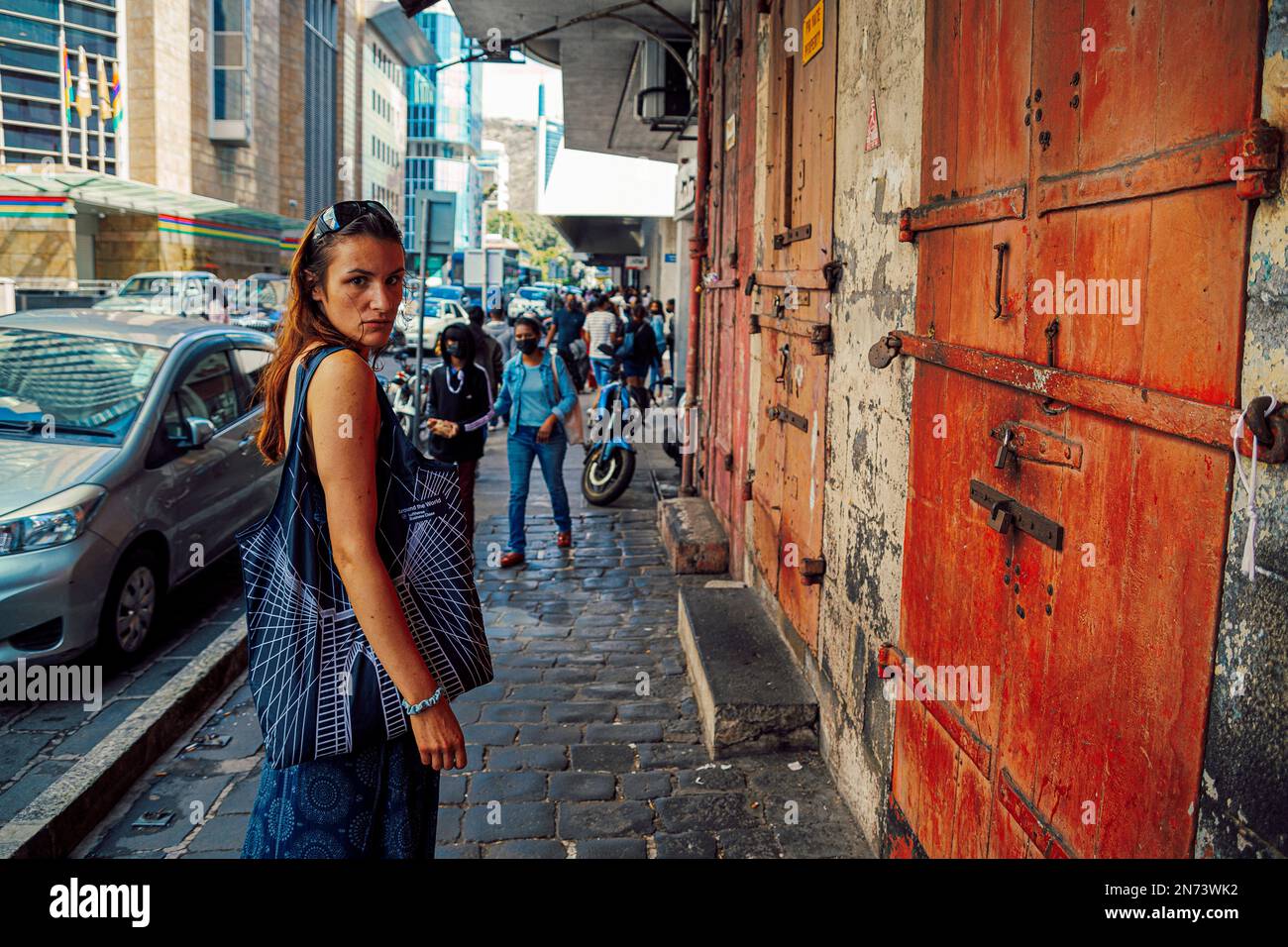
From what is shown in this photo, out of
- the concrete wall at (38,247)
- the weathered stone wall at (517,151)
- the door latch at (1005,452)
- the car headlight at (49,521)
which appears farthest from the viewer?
the weathered stone wall at (517,151)

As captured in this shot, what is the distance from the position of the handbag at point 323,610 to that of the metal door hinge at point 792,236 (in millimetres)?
3642

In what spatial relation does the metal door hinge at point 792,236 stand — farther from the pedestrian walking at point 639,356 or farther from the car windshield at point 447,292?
the car windshield at point 447,292

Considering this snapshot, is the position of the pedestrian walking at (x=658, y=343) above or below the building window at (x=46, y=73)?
below

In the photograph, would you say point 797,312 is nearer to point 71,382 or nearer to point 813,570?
point 813,570

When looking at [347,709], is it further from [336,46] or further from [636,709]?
[336,46]

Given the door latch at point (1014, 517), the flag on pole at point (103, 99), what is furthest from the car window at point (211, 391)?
the flag on pole at point (103, 99)

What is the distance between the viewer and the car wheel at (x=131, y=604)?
5965 millimetres

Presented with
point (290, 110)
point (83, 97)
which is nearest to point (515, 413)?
point (83, 97)

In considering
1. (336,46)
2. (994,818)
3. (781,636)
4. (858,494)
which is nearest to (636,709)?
(781,636)

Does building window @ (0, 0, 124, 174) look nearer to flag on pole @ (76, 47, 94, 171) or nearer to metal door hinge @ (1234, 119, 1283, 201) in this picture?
flag on pole @ (76, 47, 94, 171)

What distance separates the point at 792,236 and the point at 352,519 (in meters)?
4.28

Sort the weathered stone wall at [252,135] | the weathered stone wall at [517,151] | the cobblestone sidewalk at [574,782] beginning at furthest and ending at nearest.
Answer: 1. the weathered stone wall at [517,151]
2. the weathered stone wall at [252,135]
3. the cobblestone sidewalk at [574,782]

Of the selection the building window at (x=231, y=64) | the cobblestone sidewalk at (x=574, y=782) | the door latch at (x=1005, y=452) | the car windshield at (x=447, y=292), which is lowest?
the cobblestone sidewalk at (x=574, y=782)

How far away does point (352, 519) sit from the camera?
2.12 meters
